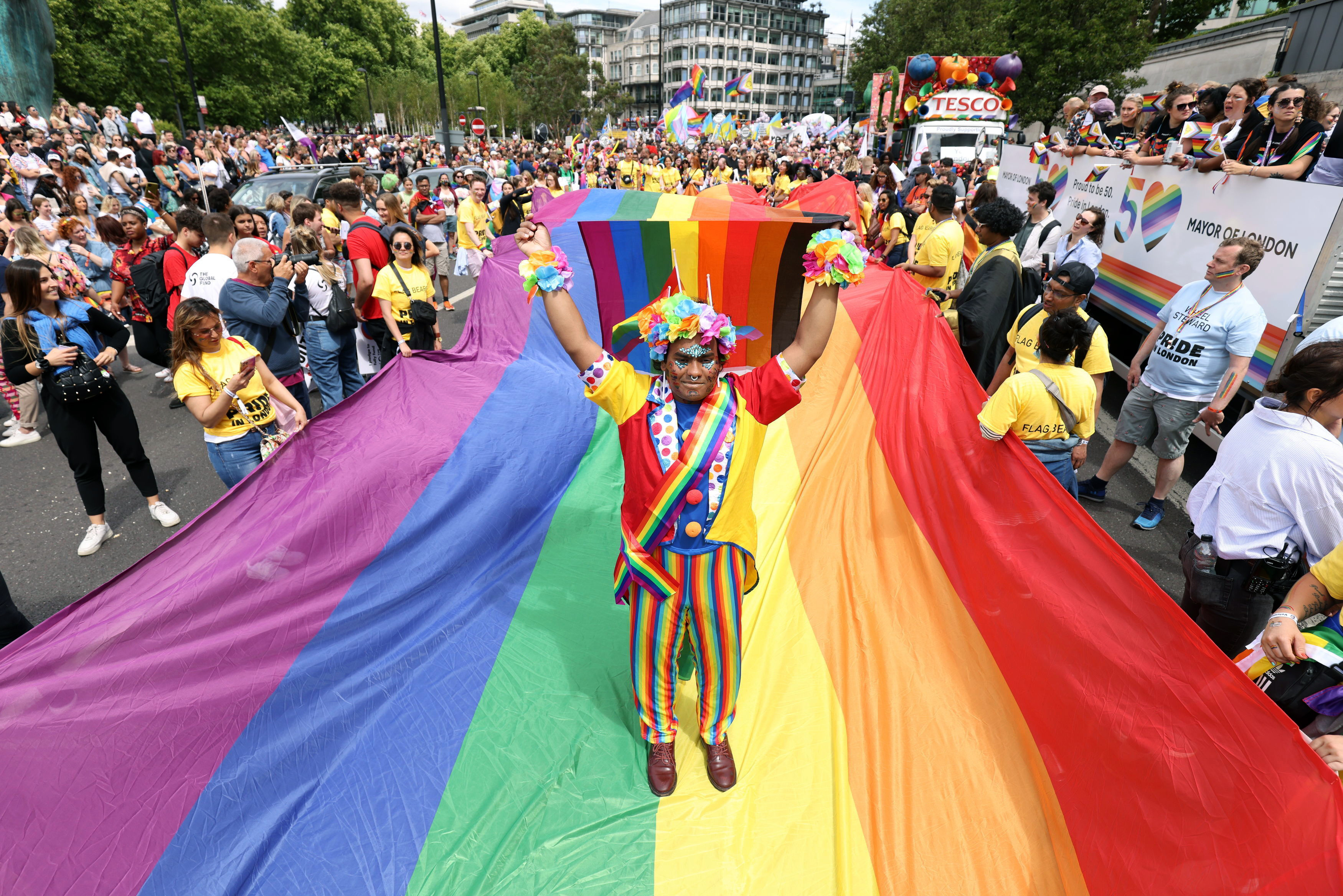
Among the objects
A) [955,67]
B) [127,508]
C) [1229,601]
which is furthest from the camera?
[955,67]

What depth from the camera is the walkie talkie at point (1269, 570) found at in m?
2.71

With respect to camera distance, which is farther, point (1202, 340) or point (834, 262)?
point (1202, 340)

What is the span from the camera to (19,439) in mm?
6559

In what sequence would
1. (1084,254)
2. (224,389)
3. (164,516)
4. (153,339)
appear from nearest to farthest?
(224,389), (164,516), (1084,254), (153,339)

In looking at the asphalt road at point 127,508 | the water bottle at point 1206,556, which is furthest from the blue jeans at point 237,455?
the water bottle at point 1206,556

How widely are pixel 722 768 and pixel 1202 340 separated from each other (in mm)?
4225

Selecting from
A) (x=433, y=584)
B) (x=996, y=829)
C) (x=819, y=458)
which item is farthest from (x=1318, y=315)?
(x=433, y=584)

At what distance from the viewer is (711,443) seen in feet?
8.20

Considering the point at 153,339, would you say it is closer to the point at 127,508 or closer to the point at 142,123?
the point at 127,508

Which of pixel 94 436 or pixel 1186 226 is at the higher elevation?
pixel 1186 226

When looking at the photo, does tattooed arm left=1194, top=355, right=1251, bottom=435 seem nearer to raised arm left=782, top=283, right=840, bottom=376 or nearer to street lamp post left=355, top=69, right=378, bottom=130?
raised arm left=782, top=283, right=840, bottom=376

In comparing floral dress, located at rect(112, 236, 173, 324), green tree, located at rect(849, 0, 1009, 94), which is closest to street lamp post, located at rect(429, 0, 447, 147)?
floral dress, located at rect(112, 236, 173, 324)

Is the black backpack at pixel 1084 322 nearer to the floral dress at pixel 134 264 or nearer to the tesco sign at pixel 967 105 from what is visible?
the floral dress at pixel 134 264

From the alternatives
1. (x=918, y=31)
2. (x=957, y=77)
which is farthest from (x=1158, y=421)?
(x=918, y=31)
